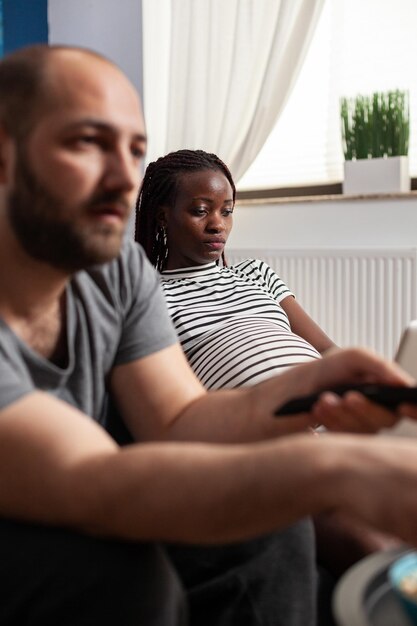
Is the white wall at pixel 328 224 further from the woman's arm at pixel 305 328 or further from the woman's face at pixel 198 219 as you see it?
the woman's face at pixel 198 219

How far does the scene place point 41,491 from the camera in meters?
0.84

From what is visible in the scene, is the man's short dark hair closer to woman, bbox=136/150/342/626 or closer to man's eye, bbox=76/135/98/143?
man's eye, bbox=76/135/98/143

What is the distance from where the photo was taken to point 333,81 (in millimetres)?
3326

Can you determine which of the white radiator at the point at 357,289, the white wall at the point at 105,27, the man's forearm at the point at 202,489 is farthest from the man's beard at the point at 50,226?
the white wall at the point at 105,27

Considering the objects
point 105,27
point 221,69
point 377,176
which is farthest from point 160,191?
point 105,27

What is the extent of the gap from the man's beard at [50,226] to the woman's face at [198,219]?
3.93ft

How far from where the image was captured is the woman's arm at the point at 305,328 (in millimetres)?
2289

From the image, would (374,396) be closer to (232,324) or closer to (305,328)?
(232,324)

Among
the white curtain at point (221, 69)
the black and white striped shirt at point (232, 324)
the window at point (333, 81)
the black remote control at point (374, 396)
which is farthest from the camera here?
the white curtain at point (221, 69)

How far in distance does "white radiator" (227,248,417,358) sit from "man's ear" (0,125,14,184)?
2201 millimetres

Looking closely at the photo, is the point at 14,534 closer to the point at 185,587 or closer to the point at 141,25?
the point at 185,587

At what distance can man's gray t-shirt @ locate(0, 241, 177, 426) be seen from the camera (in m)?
1.04

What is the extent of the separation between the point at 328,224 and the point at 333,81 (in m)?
0.56

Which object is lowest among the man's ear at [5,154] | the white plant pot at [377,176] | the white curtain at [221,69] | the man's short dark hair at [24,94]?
the white plant pot at [377,176]
